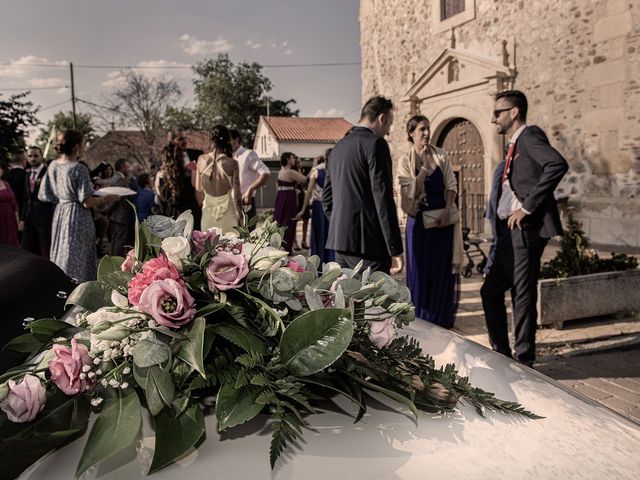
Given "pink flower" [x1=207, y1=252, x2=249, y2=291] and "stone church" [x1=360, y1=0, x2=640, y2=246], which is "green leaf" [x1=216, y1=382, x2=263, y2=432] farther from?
"stone church" [x1=360, y1=0, x2=640, y2=246]

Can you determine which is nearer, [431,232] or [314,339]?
[314,339]

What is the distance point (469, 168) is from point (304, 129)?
41637mm

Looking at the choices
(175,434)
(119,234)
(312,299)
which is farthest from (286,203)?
(175,434)

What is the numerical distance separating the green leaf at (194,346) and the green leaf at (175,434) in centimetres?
8

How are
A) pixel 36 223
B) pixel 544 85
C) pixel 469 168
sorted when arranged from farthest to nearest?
pixel 469 168
pixel 544 85
pixel 36 223

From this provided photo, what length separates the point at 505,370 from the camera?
1.48 m

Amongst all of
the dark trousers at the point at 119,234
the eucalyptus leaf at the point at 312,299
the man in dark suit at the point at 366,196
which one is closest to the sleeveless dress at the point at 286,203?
the dark trousers at the point at 119,234

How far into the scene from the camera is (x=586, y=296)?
5469 mm

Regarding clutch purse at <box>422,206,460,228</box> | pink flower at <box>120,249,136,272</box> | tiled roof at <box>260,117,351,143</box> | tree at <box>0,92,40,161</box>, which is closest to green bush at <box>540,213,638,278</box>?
clutch purse at <box>422,206,460,228</box>

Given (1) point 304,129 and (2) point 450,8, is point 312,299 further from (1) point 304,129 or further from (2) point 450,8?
(1) point 304,129

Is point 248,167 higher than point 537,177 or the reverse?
higher

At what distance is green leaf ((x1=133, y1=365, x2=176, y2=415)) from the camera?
1034mm

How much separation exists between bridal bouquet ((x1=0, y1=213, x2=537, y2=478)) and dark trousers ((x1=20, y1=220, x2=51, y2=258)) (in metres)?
6.27

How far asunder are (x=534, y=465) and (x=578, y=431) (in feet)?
0.75
